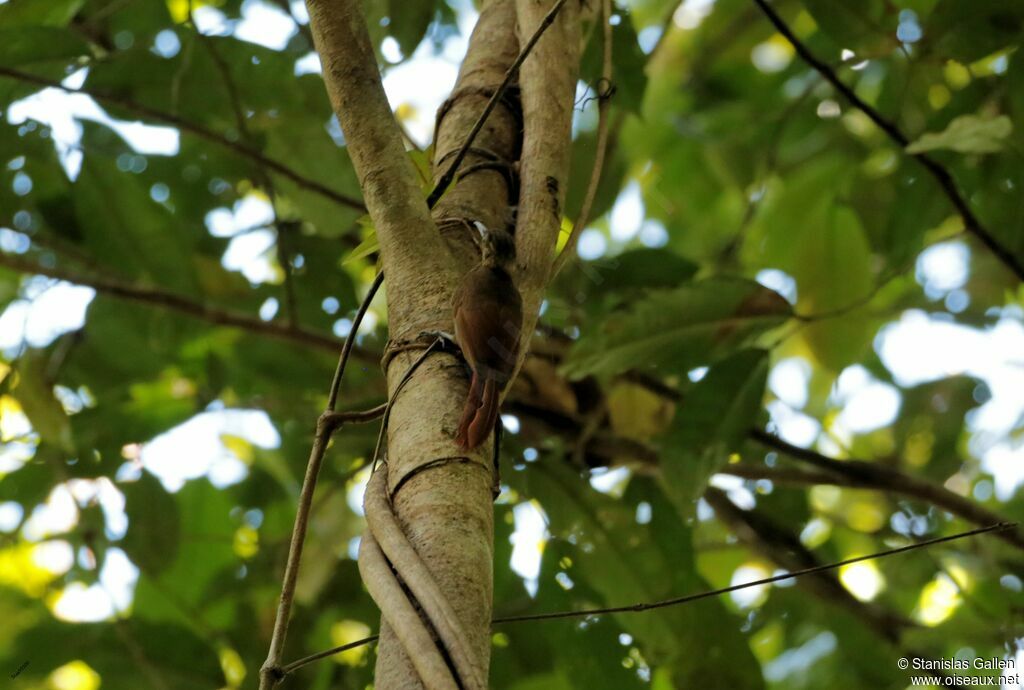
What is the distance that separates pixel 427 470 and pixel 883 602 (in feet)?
9.00

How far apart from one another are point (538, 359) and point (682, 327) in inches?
14.8

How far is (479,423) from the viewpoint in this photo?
105 cm

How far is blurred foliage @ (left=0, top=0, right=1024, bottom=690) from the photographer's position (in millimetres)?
2262

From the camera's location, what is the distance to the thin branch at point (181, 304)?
234 cm

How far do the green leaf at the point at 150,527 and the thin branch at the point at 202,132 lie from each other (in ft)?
3.07

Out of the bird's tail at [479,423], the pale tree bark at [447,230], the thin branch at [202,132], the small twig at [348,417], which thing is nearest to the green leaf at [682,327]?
the thin branch at [202,132]

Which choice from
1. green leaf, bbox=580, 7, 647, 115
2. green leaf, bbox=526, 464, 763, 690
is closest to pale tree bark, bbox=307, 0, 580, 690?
green leaf, bbox=580, 7, 647, 115

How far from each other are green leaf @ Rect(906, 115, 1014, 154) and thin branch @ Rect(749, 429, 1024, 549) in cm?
72

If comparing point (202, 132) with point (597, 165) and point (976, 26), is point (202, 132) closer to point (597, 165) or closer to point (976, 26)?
point (597, 165)

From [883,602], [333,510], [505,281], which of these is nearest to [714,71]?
[883,602]

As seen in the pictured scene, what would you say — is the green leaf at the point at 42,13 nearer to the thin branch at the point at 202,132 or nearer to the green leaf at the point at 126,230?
the thin branch at the point at 202,132

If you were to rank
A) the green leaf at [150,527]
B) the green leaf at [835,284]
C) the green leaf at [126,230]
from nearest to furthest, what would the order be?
the green leaf at [126,230] < the green leaf at [150,527] < the green leaf at [835,284]

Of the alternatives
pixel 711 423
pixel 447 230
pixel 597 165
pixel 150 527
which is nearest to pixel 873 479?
pixel 711 423

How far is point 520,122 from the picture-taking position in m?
1.56
